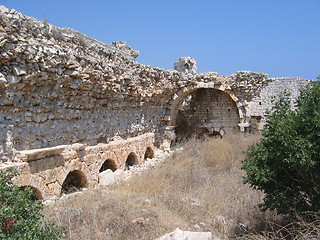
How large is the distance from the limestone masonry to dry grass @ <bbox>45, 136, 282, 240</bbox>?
3.80ft

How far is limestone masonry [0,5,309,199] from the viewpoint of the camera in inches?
207

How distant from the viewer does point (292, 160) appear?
379 centimetres

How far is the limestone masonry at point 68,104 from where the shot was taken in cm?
525

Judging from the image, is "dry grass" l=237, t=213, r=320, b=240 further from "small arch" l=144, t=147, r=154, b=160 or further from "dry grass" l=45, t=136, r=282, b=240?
"small arch" l=144, t=147, r=154, b=160

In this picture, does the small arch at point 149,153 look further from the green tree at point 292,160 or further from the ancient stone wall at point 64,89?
the green tree at point 292,160

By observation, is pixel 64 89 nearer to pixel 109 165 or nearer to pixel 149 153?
pixel 109 165

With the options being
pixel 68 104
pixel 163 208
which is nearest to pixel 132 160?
pixel 68 104

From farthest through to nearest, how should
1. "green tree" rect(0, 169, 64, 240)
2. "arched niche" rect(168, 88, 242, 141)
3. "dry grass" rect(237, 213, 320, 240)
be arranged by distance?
"arched niche" rect(168, 88, 242, 141) → "dry grass" rect(237, 213, 320, 240) → "green tree" rect(0, 169, 64, 240)

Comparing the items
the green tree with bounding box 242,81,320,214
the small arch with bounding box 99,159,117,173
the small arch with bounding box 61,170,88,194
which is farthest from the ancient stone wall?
the green tree with bounding box 242,81,320,214

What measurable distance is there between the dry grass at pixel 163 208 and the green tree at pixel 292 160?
82cm

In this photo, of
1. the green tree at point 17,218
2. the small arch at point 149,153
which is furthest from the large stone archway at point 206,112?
the green tree at point 17,218

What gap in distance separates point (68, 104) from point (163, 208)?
337cm

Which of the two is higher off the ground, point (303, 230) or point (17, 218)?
point (17, 218)

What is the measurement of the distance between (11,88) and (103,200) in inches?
103
